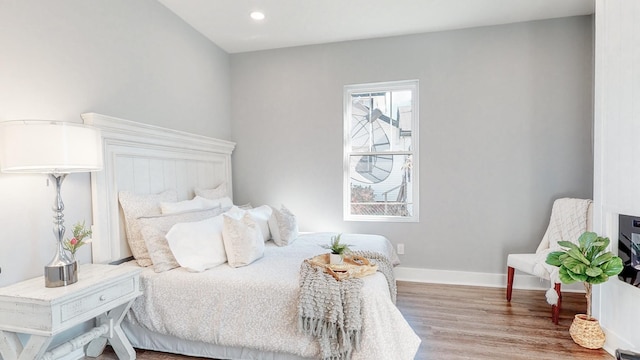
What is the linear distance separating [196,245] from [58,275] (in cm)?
77

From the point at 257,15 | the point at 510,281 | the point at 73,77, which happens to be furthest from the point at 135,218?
the point at 510,281

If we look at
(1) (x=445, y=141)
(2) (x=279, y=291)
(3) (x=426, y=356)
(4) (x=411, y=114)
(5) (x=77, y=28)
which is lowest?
(3) (x=426, y=356)

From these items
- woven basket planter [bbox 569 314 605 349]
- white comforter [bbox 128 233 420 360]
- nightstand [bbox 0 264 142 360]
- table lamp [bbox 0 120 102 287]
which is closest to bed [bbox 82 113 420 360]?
white comforter [bbox 128 233 420 360]

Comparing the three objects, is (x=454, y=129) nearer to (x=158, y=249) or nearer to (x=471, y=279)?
(x=471, y=279)

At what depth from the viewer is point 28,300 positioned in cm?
156

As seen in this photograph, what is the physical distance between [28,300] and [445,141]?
11.8 feet

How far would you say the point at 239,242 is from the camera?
7.73 feet

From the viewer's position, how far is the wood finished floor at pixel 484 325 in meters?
2.18

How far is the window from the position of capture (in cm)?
371

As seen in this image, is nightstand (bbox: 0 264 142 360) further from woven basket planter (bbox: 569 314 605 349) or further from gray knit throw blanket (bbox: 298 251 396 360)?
woven basket planter (bbox: 569 314 605 349)

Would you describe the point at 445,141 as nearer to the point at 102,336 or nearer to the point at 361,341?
the point at 361,341

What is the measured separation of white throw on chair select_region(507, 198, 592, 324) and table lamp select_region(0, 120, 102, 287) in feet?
11.1

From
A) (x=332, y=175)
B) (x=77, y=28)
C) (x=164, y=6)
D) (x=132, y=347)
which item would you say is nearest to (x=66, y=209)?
(x=132, y=347)

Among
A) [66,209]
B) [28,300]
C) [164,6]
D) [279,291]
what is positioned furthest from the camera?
[164,6]
